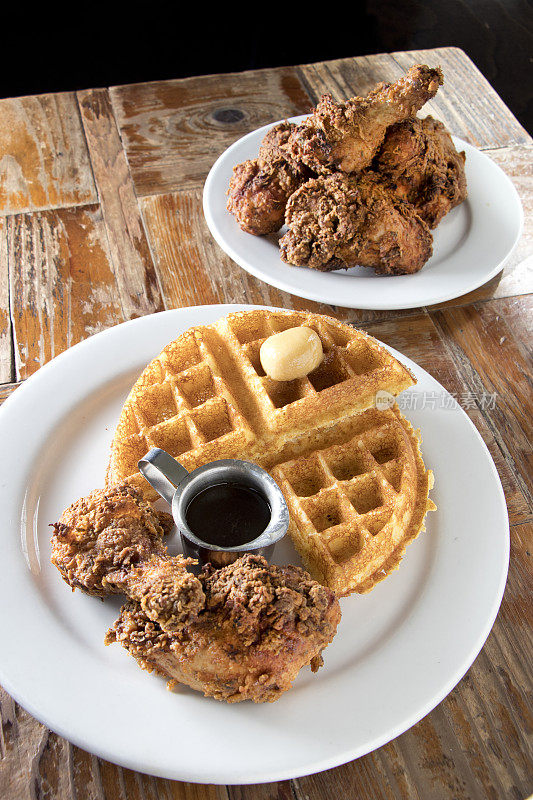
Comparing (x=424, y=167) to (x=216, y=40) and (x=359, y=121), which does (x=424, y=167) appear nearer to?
(x=359, y=121)

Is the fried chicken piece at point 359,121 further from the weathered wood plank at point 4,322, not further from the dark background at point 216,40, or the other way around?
the dark background at point 216,40

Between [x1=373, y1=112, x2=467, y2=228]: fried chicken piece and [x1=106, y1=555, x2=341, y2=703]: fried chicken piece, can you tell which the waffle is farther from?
[x1=373, y1=112, x2=467, y2=228]: fried chicken piece

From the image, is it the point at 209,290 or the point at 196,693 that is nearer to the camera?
the point at 196,693

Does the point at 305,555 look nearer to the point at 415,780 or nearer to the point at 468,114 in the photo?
the point at 415,780

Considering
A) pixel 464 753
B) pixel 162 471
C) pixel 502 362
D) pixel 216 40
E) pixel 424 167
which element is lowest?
pixel 216 40

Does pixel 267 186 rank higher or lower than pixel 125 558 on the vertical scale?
higher

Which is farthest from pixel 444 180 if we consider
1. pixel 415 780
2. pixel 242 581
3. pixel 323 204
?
pixel 415 780

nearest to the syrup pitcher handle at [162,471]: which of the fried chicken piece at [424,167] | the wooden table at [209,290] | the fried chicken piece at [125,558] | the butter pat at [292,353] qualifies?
the fried chicken piece at [125,558]

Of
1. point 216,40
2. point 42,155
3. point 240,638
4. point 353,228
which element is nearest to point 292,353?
point 353,228
